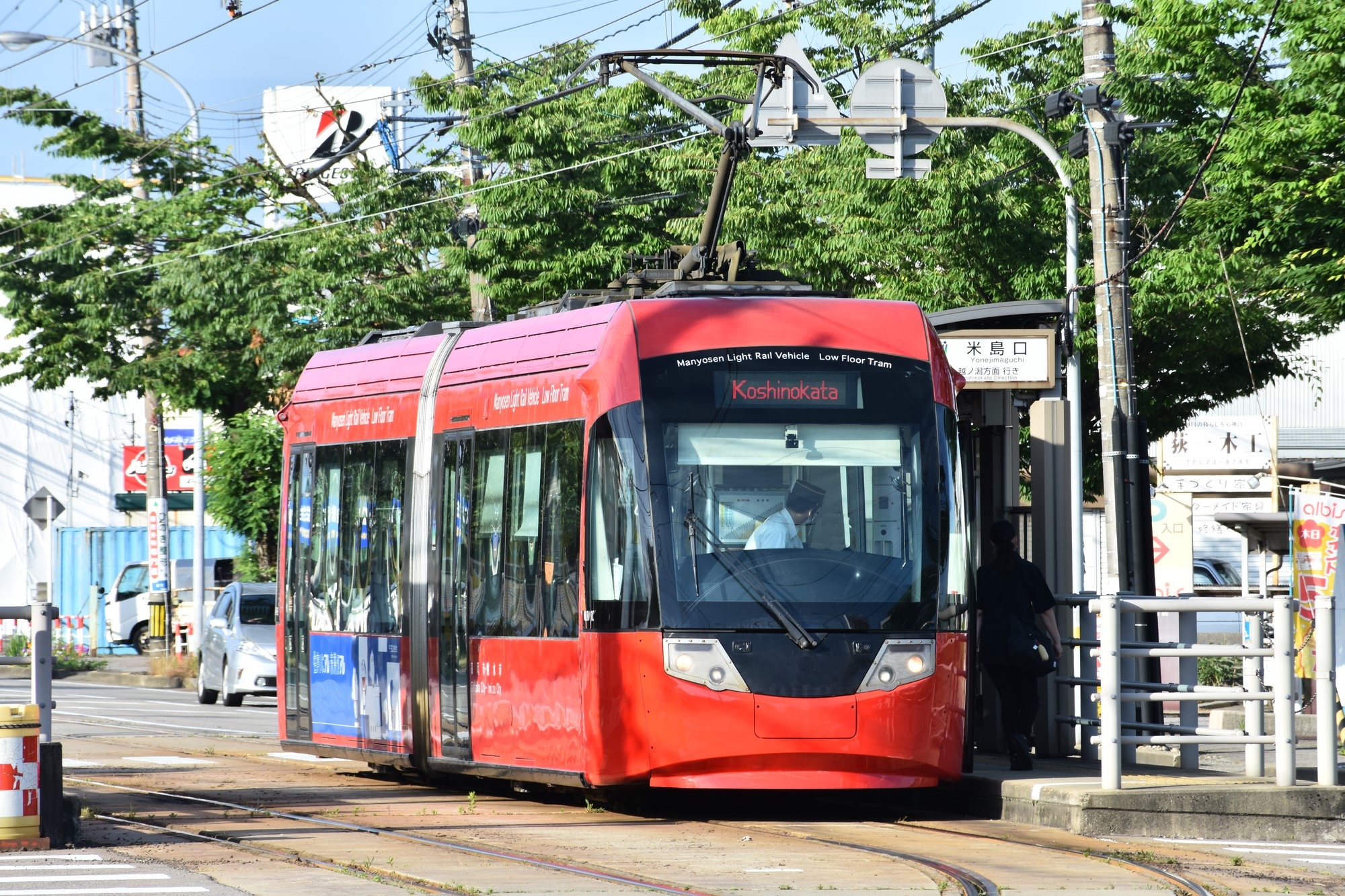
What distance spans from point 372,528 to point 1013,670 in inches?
181

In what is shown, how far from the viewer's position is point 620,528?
1133 centimetres

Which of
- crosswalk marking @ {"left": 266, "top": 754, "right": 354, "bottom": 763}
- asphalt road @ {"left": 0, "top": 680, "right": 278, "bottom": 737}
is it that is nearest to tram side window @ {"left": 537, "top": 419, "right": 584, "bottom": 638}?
crosswalk marking @ {"left": 266, "top": 754, "right": 354, "bottom": 763}

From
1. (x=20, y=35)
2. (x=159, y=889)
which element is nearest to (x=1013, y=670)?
(x=159, y=889)

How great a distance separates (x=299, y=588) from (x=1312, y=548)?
8.24 metres

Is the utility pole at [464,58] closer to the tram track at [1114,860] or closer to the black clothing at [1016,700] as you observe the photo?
the black clothing at [1016,700]

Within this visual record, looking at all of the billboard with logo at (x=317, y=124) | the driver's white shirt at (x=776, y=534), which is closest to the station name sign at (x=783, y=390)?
the driver's white shirt at (x=776, y=534)

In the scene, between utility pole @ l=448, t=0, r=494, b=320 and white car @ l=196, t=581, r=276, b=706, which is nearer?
white car @ l=196, t=581, r=276, b=706

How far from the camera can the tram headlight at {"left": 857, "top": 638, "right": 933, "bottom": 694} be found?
36.6 feet

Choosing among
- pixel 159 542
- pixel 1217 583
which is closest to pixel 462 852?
pixel 159 542

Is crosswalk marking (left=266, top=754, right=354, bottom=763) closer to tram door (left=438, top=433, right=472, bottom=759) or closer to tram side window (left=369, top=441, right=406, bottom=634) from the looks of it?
tram side window (left=369, top=441, right=406, bottom=634)

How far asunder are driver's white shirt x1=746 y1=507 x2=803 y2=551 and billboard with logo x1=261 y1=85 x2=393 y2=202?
23.3 meters

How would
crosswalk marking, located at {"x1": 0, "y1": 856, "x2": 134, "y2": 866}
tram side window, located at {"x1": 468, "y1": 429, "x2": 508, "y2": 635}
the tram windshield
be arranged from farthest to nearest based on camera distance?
tram side window, located at {"x1": 468, "y1": 429, "x2": 508, "y2": 635} → the tram windshield → crosswalk marking, located at {"x1": 0, "y1": 856, "x2": 134, "y2": 866}

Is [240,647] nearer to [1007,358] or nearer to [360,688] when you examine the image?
[360,688]

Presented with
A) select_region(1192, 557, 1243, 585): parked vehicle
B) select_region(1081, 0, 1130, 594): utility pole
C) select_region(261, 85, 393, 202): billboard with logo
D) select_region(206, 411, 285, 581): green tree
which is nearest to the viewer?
select_region(1081, 0, 1130, 594): utility pole
